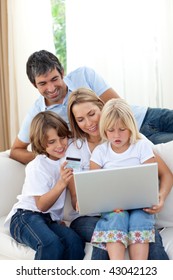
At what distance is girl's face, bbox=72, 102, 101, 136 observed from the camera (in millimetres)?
2166

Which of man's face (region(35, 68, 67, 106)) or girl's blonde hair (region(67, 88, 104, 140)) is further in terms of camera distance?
man's face (region(35, 68, 67, 106))

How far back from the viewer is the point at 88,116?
2.17 metres

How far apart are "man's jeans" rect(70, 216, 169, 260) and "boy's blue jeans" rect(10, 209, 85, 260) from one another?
0.04m

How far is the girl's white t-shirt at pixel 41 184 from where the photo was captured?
2164 mm

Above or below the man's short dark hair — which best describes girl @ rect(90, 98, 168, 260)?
below

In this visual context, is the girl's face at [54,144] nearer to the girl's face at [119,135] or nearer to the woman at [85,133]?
the woman at [85,133]

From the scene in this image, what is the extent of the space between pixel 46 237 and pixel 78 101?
2.04 ft

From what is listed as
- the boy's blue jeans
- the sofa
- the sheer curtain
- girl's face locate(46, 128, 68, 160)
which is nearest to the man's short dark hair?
girl's face locate(46, 128, 68, 160)

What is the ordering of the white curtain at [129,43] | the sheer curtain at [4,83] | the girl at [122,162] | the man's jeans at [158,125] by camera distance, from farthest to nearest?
1. the sheer curtain at [4,83]
2. the white curtain at [129,43]
3. the man's jeans at [158,125]
4. the girl at [122,162]

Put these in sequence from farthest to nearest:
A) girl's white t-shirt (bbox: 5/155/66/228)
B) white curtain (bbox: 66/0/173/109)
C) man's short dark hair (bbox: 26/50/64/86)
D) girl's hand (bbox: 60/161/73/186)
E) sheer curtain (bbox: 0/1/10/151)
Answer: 1. sheer curtain (bbox: 0/1/10/151)
2. white curtain (bbox: 66/0/173/109)
3. man's short dark hair (bbox: 26/50/64/86)
4. girl's white t-shirt (bbox: 5/155/66/228)
5. girl's hand (bbox: 60/161/73/186)

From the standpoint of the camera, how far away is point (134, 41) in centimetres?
358

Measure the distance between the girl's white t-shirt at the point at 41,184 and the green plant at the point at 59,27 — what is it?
2.03 meters

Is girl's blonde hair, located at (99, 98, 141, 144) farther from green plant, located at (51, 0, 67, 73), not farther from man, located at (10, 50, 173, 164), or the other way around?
green plant, located at (51, 0, 67, 73)

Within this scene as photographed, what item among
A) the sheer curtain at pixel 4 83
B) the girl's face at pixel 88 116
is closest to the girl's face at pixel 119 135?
the girl's face at pixel 88 116
